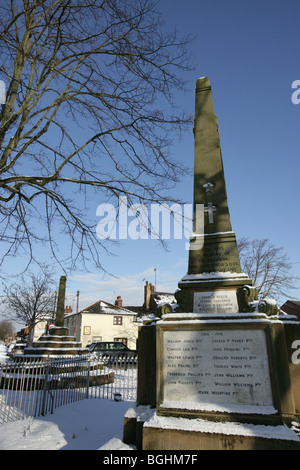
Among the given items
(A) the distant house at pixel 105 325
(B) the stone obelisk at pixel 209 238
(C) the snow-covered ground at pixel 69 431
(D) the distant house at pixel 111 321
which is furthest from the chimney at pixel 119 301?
(B) the stone obelisk at pixel 209 238

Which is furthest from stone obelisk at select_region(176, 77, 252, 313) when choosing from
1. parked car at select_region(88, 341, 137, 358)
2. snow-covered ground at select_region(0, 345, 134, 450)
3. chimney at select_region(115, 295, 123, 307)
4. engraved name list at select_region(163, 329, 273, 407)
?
chimney at select_region(115, 295, 123, 307)

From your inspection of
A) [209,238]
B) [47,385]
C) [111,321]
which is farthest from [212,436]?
[111,321]

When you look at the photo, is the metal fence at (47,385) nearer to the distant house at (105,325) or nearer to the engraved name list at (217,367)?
the engraved name list at (217,367)

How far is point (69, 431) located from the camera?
5.77 m

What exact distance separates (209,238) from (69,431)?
4.63 meters

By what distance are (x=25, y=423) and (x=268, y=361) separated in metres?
5.41

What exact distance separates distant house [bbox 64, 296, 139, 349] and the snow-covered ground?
3432 centimetres

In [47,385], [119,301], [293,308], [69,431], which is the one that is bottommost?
[69,431]

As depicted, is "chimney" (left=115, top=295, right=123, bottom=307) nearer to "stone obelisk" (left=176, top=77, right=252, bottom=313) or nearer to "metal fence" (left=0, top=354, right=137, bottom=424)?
"metal fence" (left=0, top=354, right=137, bottom=424)

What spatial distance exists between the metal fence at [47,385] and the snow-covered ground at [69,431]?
0.47 meters

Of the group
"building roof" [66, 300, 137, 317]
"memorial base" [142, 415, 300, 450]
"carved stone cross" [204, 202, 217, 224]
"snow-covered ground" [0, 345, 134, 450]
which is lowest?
"snow-covered ground" [0, 345, 134, 450]

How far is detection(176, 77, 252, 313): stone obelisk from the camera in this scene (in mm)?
5031

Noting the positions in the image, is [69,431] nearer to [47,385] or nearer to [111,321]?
[47,385]

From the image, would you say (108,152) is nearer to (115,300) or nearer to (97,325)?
(97,325)
